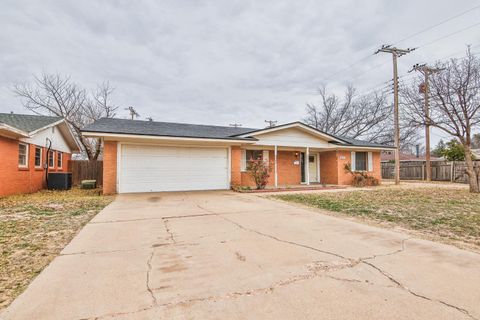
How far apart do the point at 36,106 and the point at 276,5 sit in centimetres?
2075

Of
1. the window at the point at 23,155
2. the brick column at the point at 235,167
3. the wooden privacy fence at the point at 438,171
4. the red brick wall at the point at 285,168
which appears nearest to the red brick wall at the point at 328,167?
the red brick wall at the point at 285,168

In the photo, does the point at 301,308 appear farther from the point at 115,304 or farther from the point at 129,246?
the point at 129,246

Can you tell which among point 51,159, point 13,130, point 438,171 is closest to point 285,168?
point 13,130

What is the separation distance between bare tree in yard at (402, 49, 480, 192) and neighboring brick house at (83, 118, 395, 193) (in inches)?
174

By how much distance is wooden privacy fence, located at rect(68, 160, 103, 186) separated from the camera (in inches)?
657

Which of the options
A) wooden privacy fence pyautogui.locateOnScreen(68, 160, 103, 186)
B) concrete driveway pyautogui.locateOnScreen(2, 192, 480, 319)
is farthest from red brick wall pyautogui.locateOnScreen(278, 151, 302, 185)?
wooden privacy fence pyautogui.locateOnScreen(68, 160, 103, 186)

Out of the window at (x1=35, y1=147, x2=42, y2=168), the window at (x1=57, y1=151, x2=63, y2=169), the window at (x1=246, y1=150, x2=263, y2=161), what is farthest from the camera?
the window at (x1=57, y1=151, x2=63, y2=169)

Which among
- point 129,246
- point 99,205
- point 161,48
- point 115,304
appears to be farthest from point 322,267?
point 161,48

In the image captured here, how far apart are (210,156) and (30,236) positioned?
889 cm

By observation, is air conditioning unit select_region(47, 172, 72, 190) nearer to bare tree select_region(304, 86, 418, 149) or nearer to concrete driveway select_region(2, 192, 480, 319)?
concrete driveway select_region(2, 192, 480, 319)

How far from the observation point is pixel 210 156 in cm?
1290

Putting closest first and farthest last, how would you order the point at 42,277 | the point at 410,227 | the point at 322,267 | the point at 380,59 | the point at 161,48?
1. the point at 42,277
2. the point at 322,267
3. the point at 410,227
4. the point at 161,48
5. the point at 380,59

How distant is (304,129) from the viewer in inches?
575

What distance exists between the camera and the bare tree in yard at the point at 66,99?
65.2 ft
